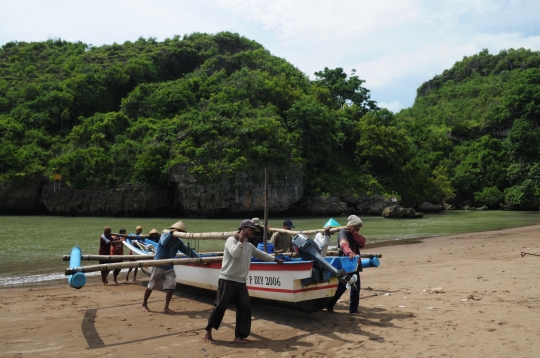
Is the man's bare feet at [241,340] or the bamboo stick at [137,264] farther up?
the bamboo stick at [137,264]

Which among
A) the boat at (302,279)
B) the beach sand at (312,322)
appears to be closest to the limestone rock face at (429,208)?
the beach sand at (312,322)

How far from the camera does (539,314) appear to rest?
A: 21.1ft

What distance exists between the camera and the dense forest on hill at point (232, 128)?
43.4m

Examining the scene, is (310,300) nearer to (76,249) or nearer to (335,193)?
(76,249)

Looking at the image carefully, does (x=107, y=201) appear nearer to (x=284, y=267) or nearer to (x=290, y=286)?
(x=284, y=267)

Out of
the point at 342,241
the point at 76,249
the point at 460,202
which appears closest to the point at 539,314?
the point at 342,241

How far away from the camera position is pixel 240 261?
19.2ft

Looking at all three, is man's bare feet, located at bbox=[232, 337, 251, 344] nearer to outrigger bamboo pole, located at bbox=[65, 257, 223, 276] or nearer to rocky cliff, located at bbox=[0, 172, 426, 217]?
outrigger bamboo pole, located at bbox=[65, 257, 223, 276]

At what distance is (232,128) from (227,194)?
724cm

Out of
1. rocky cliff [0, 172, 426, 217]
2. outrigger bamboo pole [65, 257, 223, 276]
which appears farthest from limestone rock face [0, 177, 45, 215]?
outrigger bamboo pole [65, 257, 223, 276]

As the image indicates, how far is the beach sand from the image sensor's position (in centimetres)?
548

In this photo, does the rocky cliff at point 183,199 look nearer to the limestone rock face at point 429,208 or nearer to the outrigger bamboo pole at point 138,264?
the limestone rock face at point 429,208

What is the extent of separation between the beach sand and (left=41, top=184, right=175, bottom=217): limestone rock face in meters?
32.6

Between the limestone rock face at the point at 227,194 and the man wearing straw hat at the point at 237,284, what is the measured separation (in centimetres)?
3468
